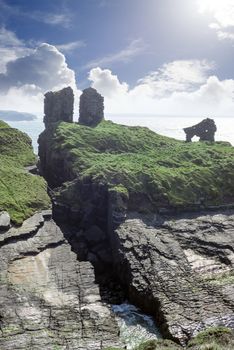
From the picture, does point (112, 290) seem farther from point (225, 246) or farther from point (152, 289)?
point (225, 246)

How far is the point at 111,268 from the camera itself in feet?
236

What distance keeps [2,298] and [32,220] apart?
79.2ft

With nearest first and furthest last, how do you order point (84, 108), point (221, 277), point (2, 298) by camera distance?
point (2, 298), point (221, 277), point (84, 108)

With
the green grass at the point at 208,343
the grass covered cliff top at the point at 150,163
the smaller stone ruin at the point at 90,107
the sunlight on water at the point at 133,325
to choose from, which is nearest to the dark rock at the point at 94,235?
the grass covered cliff top at the point at 150,163

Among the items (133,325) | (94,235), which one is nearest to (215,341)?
(133,325)

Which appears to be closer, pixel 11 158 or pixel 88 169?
pixel 88 169

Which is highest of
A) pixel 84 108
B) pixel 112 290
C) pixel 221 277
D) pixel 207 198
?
pixel 84 108

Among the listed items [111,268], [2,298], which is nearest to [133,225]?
[111,268]

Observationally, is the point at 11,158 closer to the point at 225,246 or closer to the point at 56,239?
the point at 56,239

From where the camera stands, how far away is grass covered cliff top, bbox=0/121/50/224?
254 ft

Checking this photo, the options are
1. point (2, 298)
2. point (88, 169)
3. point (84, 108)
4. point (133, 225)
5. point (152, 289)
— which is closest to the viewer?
point (2, 298)

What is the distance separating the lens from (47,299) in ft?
174

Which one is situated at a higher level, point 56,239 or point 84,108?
point 84,108

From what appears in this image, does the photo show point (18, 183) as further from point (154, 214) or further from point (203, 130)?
point (203, 130)
